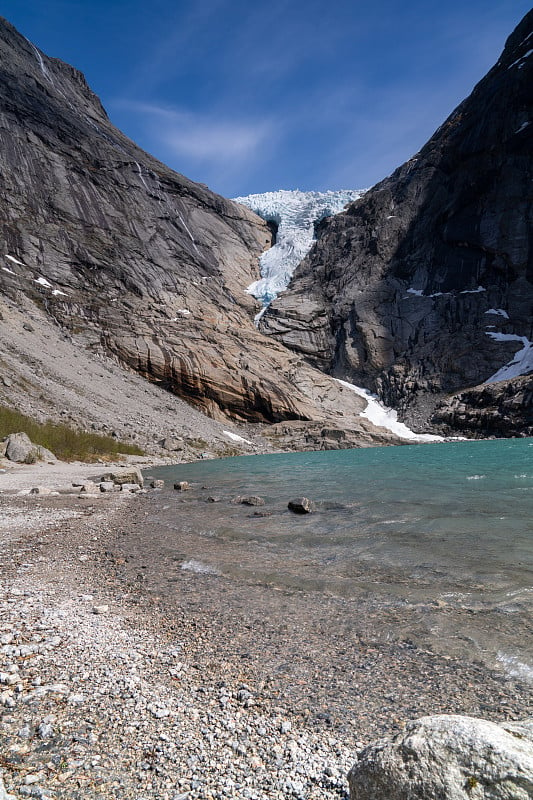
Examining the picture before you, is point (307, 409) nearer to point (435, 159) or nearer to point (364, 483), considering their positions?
point (364, 483)

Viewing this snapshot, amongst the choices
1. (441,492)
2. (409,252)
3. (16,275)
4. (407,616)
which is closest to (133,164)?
(16,275)

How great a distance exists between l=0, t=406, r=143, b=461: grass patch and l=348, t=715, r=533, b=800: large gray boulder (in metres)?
30.3

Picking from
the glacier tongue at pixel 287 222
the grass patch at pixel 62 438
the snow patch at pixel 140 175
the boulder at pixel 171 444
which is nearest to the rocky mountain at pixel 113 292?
the snow patch at pixel 140 175

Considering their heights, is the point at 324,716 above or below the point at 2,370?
below

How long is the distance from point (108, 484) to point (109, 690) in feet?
53.2

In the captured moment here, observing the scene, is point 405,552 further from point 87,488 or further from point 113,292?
point 113,292

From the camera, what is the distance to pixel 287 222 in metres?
132

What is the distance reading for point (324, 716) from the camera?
347cm

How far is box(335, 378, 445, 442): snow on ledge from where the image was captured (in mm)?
72000

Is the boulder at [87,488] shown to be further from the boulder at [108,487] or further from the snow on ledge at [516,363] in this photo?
the snow on ledge at [516,363]

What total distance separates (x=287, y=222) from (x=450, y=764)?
470ft

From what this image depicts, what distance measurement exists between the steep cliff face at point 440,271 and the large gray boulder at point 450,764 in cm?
8466

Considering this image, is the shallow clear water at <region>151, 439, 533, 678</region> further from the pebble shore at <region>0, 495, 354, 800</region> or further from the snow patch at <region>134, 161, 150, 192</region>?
the snow patch at <region>134, 161, 150, 192</region>

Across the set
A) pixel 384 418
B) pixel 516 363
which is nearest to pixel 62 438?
pixel 384 418
